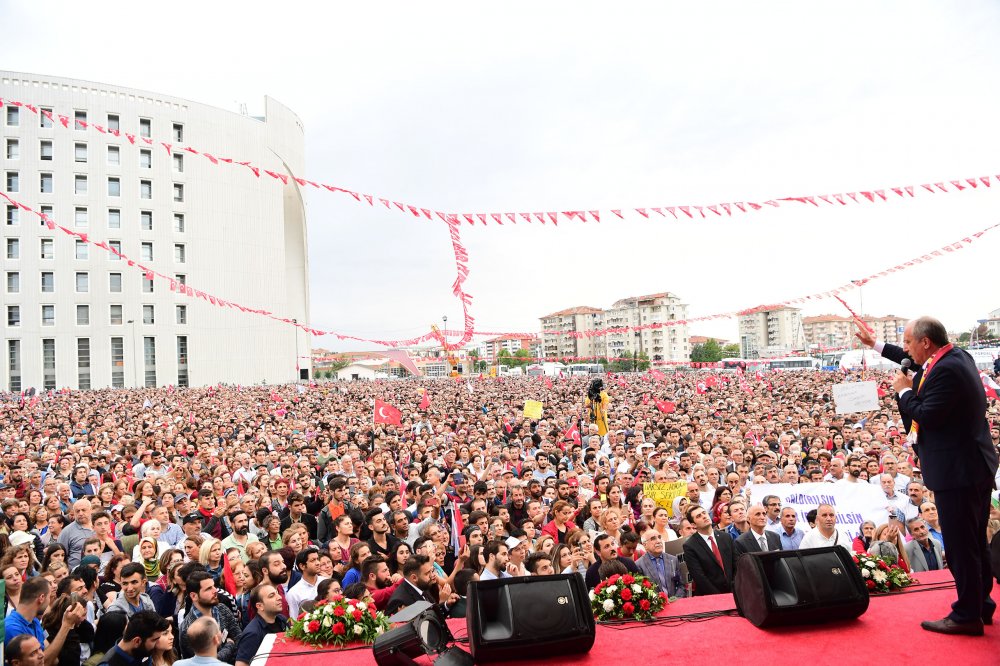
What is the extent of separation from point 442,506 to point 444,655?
6109 mm

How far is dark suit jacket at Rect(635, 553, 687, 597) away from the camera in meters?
5.80

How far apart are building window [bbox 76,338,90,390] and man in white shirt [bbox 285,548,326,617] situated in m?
50.5

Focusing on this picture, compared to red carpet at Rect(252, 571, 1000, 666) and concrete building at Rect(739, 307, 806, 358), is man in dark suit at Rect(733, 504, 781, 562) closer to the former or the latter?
red carpet at Rect(252, 571, 1000, 666)

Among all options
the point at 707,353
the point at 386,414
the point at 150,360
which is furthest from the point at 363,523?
the point at 707,353

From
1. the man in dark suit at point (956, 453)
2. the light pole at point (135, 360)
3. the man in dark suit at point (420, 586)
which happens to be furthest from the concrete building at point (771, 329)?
the man in dark suit at point (956, 453)

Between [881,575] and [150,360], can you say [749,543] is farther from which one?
[150,360]

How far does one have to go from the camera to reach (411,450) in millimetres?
14055

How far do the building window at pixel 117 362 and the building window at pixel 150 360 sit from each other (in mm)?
1508

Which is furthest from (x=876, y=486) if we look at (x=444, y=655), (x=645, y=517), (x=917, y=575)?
(x=444, y=655)

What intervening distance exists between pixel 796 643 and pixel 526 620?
1399 millimetres

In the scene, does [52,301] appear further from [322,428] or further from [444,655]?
[444,655]

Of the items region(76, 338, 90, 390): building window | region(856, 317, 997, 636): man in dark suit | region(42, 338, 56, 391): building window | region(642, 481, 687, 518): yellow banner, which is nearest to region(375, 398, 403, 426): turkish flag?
region(642, 481, 687, 518): yellow banner

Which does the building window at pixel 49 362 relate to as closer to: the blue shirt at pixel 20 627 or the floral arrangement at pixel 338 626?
the blue shirt at pixel 20 627

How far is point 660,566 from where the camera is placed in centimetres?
595
